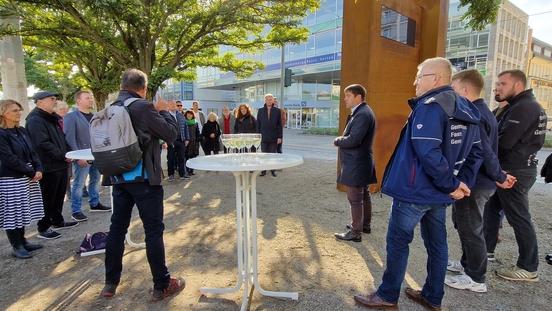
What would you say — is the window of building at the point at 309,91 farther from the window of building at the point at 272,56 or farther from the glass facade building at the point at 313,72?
the window of building at the point at 272,56

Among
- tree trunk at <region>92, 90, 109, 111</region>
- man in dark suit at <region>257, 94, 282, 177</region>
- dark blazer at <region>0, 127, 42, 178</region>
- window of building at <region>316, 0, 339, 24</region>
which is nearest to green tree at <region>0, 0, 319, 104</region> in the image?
man in dark suit at <region>257, 94, 282, 177</region>

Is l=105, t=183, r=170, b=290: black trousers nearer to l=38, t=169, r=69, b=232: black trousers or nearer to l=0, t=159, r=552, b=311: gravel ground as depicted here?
l=0, t=159, r=552, b=311: gravel ground

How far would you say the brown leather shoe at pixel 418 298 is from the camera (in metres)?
2.57

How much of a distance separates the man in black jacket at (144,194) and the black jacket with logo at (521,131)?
2993mm

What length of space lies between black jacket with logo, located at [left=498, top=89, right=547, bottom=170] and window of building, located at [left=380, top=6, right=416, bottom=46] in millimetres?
3494

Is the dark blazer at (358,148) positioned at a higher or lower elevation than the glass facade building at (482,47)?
→ lower

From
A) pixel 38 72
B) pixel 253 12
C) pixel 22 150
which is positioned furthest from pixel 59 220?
pixel 38 72

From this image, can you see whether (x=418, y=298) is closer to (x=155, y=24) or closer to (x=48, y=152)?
(x=48, y=152)

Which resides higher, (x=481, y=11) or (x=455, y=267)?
(x=481, y=11)

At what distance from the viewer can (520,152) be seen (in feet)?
9.90

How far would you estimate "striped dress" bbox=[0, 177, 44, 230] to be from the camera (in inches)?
138

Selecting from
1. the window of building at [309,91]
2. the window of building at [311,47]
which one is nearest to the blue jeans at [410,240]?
the window of building at [311,47]

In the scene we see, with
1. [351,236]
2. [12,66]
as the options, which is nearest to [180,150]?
[351,236]

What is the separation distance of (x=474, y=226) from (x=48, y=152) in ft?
15.5
